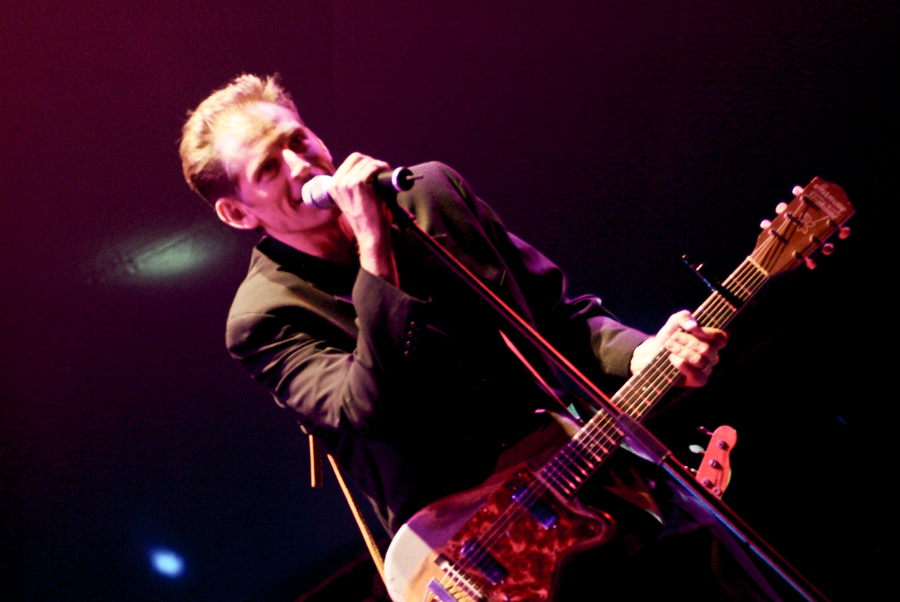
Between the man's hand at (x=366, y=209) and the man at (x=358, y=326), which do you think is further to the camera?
the man at (x=358, y=326)

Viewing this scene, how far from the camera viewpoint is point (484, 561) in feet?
4.43

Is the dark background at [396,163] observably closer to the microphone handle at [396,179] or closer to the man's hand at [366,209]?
the man's hand at [366,209]

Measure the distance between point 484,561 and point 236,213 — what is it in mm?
1156

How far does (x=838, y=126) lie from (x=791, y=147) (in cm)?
16

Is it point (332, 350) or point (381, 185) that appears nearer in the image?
point (381, 185)

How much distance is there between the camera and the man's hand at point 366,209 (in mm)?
970

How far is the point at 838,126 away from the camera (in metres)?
2.04

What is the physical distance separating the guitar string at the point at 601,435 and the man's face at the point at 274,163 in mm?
902

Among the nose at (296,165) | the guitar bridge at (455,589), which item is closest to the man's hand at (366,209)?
the nose at (296,165)

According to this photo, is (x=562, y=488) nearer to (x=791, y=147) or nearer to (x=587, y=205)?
(x=587, y=205)

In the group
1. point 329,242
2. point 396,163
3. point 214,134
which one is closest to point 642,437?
point 329,242

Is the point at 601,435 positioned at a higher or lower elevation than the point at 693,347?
lower

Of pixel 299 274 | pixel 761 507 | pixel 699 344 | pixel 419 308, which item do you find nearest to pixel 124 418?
pixel 299 274

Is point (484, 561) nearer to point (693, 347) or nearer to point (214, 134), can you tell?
point (693, 347)
